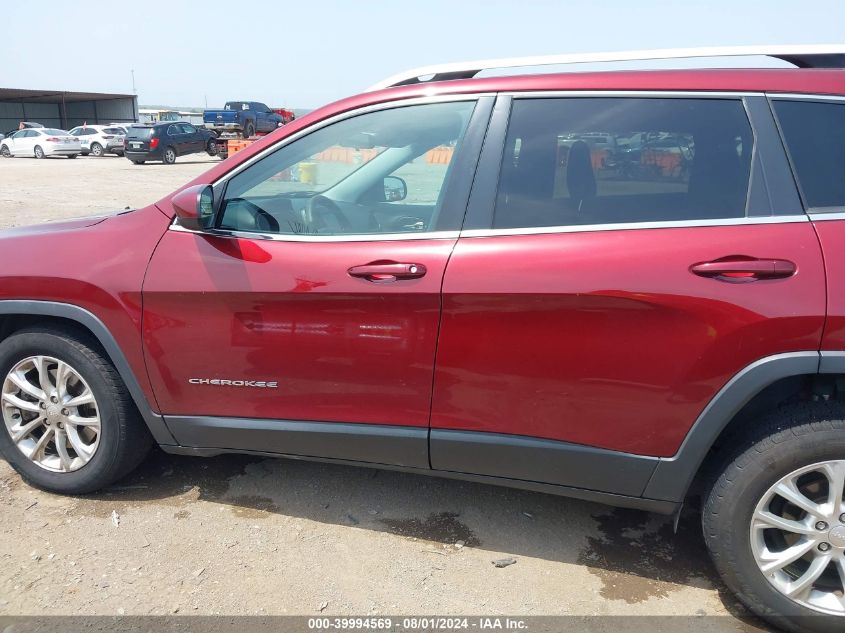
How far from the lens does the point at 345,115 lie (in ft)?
8.77

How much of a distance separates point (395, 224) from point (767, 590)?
1890mm

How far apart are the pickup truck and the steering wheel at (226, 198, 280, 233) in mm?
31102

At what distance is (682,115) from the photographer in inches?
92.1

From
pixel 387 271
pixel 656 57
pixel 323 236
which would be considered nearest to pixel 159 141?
pixel 323 236

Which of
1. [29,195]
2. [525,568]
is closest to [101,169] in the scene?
[29,195]

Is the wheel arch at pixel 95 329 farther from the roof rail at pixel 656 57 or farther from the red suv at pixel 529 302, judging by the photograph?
the roof rail at pixel 656 57

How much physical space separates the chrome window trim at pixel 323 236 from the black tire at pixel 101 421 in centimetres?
71

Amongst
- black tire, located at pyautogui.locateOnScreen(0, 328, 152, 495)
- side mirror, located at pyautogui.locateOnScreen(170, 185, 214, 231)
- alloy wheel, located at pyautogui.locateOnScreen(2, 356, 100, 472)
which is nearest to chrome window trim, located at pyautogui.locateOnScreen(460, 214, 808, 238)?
side mirror, located at pyautogui.locateOnScreen(170, 185, 214, 231)

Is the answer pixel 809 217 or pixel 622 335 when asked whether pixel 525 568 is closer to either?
pixel 622 335

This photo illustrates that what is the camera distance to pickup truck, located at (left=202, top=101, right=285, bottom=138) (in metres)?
32.5

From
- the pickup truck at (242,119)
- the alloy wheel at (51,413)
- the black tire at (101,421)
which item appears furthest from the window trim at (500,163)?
the pickup truck at (242,119)

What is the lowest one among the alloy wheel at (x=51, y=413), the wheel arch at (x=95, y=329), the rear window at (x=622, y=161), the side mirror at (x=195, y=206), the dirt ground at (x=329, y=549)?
the dirt ground at (x=329, y=549)

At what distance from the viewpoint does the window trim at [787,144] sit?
2176mm

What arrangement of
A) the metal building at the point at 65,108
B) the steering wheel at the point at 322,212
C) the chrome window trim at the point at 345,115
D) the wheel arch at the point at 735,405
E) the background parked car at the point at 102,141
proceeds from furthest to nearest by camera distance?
the metal building at the point at 65,108, the background parked car at the point at 102,141, the steering wheel at the point at 322,212, the chrome window trim at the point at 345,115, the wheel arch at the point at 735,405
